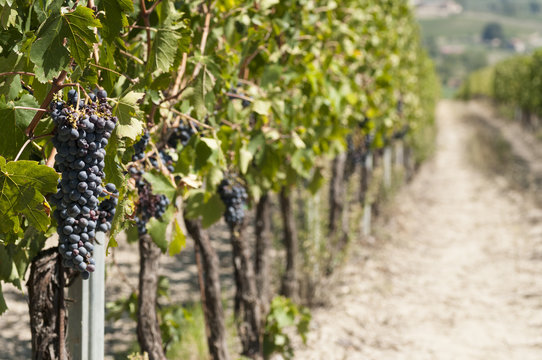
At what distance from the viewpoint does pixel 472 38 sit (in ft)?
482

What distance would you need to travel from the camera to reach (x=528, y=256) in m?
7.57

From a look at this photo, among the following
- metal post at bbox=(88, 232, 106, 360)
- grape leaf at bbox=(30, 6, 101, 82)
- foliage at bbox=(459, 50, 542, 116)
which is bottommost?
metal post at bbox=(88, 232, 106, 360)

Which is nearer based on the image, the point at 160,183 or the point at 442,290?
the point at 160,183

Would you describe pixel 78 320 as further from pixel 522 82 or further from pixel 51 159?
pixel 522 82

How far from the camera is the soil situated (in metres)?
4.76

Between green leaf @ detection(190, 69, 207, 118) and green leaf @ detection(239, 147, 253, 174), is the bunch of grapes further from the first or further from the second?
green leaf @ detection(239, 147, 253, 174)

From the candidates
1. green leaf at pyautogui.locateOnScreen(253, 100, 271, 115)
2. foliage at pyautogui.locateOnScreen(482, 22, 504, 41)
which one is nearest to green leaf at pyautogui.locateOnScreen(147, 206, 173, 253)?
green leaf at pyautogui.locateOnScreen(253, 100, 271, 115)

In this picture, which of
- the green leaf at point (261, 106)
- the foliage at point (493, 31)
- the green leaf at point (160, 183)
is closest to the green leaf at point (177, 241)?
the green leaf at point (160, 183)

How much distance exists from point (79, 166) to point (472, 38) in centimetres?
15747

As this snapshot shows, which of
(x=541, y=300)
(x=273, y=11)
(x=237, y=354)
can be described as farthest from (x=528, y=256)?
(x=273, y=11)

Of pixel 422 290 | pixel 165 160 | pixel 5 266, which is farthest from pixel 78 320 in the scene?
pixel 422 290

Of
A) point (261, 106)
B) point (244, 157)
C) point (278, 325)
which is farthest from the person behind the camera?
point (278, 325)

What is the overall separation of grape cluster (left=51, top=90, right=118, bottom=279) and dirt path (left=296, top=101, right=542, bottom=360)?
3.03 m

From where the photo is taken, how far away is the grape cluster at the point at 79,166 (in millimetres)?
1589
